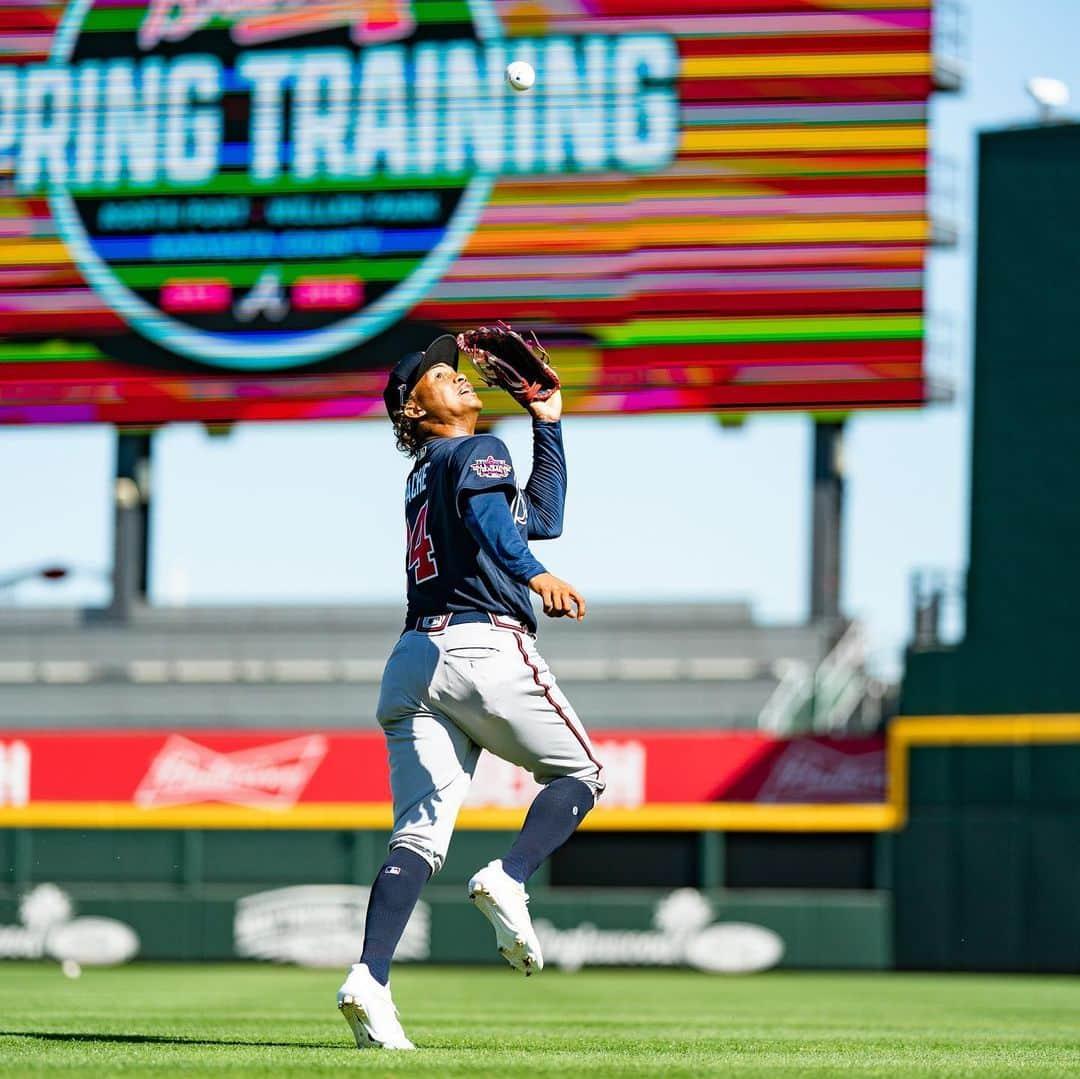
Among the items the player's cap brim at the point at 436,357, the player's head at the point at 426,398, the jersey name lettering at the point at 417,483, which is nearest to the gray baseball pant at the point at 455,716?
the jersey name lettering at the point at 417,483

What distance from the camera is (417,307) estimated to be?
17703 millimetres

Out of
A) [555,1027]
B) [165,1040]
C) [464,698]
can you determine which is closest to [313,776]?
[555,1027]

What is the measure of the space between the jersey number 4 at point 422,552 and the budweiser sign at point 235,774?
1312cm

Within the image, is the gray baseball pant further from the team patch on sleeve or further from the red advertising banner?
the red advertising banner

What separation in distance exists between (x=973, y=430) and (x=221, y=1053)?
12.8 m

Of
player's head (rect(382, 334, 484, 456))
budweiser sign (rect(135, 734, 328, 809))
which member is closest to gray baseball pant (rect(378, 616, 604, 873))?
player's head (rect(382, 334, 484, 456))

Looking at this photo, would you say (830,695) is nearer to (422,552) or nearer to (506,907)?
(422,552)

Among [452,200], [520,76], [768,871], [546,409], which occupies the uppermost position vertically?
[452,200]

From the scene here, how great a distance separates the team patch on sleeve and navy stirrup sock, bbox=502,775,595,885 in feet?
2.32

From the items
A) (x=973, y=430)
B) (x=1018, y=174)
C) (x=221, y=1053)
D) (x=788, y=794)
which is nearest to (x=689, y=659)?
(x=788, y=794)

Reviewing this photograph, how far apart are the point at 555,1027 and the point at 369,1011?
7.23 feet

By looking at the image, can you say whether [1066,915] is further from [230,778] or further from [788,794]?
[230,778]

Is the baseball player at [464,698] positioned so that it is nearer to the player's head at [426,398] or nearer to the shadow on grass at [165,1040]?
the player's head at [426,398]

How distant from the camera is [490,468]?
464 cm
